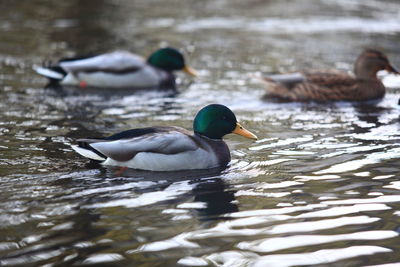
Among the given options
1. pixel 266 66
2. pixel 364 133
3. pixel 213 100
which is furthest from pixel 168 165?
pixel 266 66

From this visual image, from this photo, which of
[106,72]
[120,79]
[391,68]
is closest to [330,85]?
[391,68]

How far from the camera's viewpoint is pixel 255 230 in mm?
6074

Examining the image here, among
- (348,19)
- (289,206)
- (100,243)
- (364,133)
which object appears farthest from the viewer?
(348,19)

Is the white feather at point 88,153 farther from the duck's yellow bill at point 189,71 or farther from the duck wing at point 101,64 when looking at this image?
the duck's yellow bill at point 189,71

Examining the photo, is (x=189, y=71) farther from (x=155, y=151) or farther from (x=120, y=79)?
(x=155, y=151)

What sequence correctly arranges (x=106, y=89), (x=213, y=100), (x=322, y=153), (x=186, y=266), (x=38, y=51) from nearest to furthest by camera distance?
1. (x=186, y=266)
2. (x=322, y=153)
3. (x=213, y=100)
4. (x=106, y=89)
5. (x=38, y=51)

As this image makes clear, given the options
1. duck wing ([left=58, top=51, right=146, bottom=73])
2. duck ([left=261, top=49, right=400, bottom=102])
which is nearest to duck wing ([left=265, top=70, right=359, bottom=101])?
duck ([left=261, top=49, right=400, bottom=102])

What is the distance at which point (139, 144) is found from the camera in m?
7.68

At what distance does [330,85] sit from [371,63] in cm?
79

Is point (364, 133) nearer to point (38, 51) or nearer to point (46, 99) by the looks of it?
point (46, 99)

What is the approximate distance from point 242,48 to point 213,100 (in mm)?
3868

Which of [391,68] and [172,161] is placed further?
[391,68]

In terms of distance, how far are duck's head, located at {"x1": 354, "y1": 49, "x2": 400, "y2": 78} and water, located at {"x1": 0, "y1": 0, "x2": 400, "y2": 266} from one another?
19.5 inches

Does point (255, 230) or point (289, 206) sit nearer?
point (255, 230)
